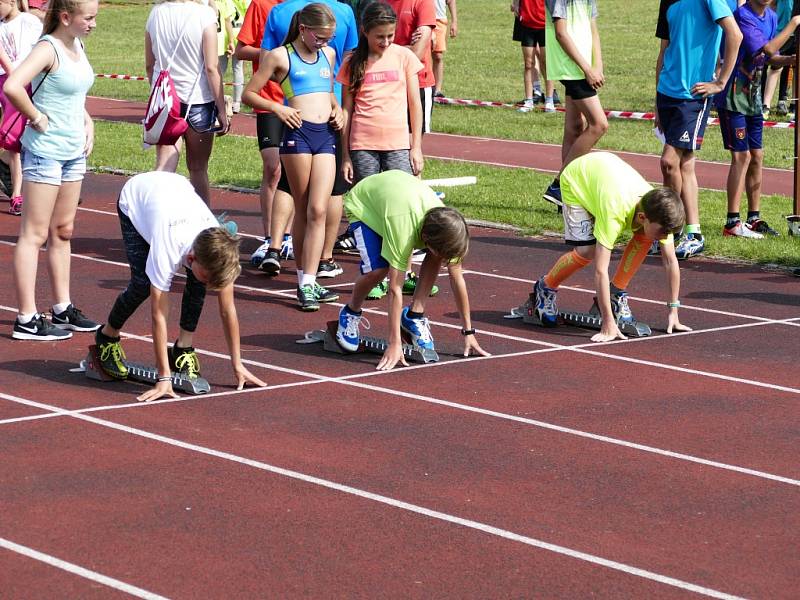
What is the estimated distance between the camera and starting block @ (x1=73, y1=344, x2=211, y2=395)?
7.70 m

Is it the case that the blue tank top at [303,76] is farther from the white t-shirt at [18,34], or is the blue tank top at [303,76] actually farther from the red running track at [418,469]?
the white t-shirt at [18,34]

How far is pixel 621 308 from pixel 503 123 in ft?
38.1

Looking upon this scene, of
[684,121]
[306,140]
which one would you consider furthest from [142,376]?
[684,121]

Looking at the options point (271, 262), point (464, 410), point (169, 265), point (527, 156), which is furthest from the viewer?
point (527, 156)

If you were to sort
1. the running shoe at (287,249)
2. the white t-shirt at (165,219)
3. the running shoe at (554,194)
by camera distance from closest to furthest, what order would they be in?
the white t-shirt at (165,219) → the running shoe at (287,249) → the running shoe at (554,194)

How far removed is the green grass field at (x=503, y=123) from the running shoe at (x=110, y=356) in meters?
5.82

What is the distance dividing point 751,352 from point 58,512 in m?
4.73

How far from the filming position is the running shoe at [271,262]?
10792 millimetres

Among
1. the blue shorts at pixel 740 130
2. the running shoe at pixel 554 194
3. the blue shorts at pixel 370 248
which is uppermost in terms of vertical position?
the blue shorts at pixel 740 130

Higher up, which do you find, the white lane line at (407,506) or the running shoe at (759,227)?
the running shoe at (759,227)

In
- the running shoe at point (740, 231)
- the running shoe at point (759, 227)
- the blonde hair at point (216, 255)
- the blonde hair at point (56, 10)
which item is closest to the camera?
the blonde hair at point (216, 255)

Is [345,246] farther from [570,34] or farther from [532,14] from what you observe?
[532,14]

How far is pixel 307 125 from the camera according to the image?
32.5 feet

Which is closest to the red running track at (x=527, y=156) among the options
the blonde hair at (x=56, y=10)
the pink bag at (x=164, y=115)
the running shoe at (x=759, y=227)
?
the running shoe at (x=759, y=227)
